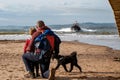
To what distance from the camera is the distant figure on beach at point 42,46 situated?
12352mm

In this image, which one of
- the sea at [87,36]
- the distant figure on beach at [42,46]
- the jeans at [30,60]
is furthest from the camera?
the sea at [87,36]

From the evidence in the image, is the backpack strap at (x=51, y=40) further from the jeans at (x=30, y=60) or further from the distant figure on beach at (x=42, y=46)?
the jeans at (x=30, y=60)

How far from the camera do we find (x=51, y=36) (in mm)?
12398

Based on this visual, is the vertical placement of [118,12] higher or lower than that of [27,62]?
higher

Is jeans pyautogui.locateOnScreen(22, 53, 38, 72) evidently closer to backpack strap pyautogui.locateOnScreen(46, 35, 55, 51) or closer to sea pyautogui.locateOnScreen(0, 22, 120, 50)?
backpack strap pyautogui.locateOnScreen(46, 35, 55, 51)

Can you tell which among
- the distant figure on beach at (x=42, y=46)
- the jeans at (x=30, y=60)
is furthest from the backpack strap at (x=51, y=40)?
the jeans at (x=30, y=60)

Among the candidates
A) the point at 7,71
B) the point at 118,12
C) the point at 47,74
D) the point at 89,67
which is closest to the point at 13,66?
the point at 7,71

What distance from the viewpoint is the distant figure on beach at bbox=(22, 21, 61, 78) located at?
12.4m

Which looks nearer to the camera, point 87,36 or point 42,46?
point 42,46

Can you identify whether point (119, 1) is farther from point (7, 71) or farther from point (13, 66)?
point (13, 66)

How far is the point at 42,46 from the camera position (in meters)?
12.4

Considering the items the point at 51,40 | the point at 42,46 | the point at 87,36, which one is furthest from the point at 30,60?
the point at 87,36

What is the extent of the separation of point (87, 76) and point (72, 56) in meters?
1.06

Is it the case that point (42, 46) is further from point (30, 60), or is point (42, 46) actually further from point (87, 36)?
point (87, 36)
